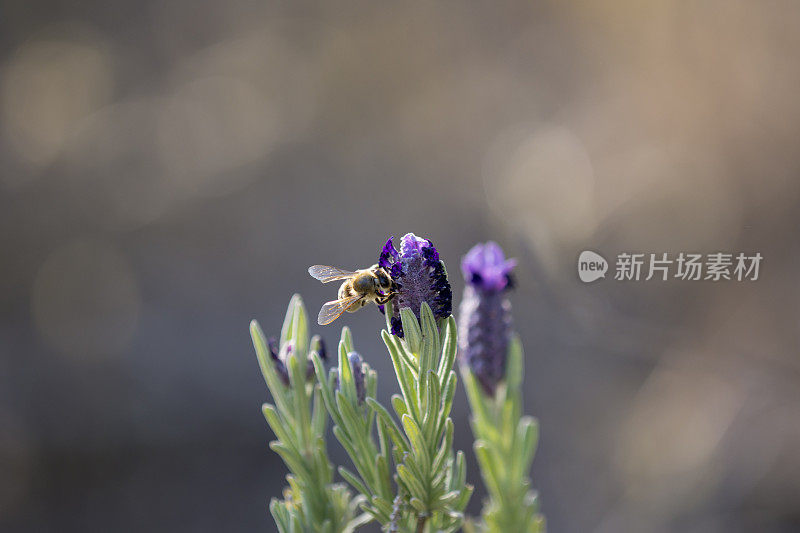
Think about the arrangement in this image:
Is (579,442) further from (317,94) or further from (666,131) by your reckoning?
(317,94)

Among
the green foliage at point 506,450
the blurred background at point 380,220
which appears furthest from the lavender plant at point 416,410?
the blurred background at point 380,220

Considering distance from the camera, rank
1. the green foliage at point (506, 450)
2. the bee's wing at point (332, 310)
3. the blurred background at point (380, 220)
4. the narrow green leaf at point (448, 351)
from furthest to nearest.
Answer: the blurred background at point (380, 220)
the bee's wing at point (332, 310)
the narrow green leaf at point (448, 351)
the green foliage at point (506, 450)

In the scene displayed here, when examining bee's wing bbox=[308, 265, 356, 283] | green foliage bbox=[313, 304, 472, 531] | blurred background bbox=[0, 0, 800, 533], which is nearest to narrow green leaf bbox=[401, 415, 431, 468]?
green foliage bbox=[313, 304, 472, 531]

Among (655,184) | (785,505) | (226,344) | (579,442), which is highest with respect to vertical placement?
(655,184)

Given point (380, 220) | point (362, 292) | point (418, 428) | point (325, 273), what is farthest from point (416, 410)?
point (380, 220)

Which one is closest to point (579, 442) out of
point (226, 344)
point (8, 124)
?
point (226, 344)

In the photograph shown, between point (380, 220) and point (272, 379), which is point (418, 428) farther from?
point (380, 220)

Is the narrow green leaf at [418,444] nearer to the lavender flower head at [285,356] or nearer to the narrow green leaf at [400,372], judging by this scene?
the narrow green leaf at [400,372]

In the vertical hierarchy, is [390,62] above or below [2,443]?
above
